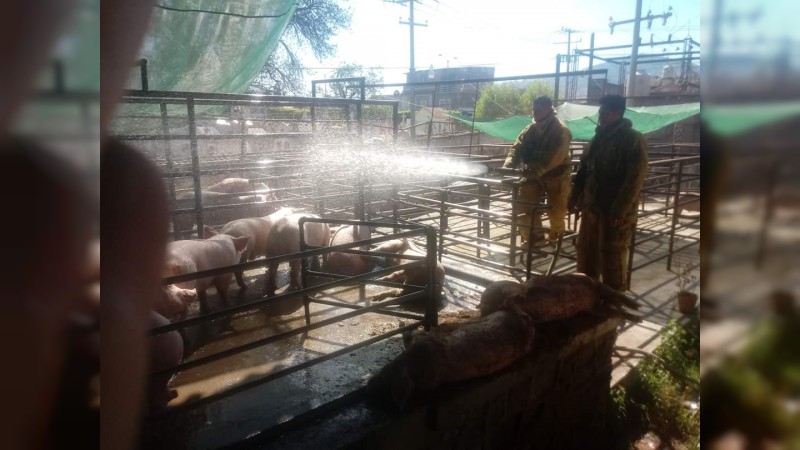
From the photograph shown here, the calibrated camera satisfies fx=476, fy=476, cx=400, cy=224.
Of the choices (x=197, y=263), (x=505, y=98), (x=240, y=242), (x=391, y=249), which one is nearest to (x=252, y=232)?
(x=240, y=242)

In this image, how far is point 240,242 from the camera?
19.6 ft

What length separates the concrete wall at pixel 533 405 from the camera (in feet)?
9.64

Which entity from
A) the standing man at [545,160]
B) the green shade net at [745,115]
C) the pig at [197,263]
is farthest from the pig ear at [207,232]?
the green shade net at [745,115]

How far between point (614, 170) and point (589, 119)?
17.6 feet

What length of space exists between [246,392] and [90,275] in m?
2.97

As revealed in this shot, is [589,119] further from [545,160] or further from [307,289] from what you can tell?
[307,289]

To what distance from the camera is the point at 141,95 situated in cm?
400

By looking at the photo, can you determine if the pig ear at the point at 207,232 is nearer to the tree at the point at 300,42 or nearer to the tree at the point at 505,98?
the tree at the point at 300,42

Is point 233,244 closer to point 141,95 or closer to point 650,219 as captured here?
point 141,95

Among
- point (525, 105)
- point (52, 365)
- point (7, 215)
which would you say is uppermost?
point (525, 105)

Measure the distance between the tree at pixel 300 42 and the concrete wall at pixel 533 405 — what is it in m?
9.13

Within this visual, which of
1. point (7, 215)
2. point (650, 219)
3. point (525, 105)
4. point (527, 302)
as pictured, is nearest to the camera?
point (7, 215)

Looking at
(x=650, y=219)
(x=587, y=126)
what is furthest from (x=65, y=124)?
(x=587, y=126)

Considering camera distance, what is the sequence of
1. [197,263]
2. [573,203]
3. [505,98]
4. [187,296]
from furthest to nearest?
[505,98]
[573,203]
[197,263]
[187,296]
